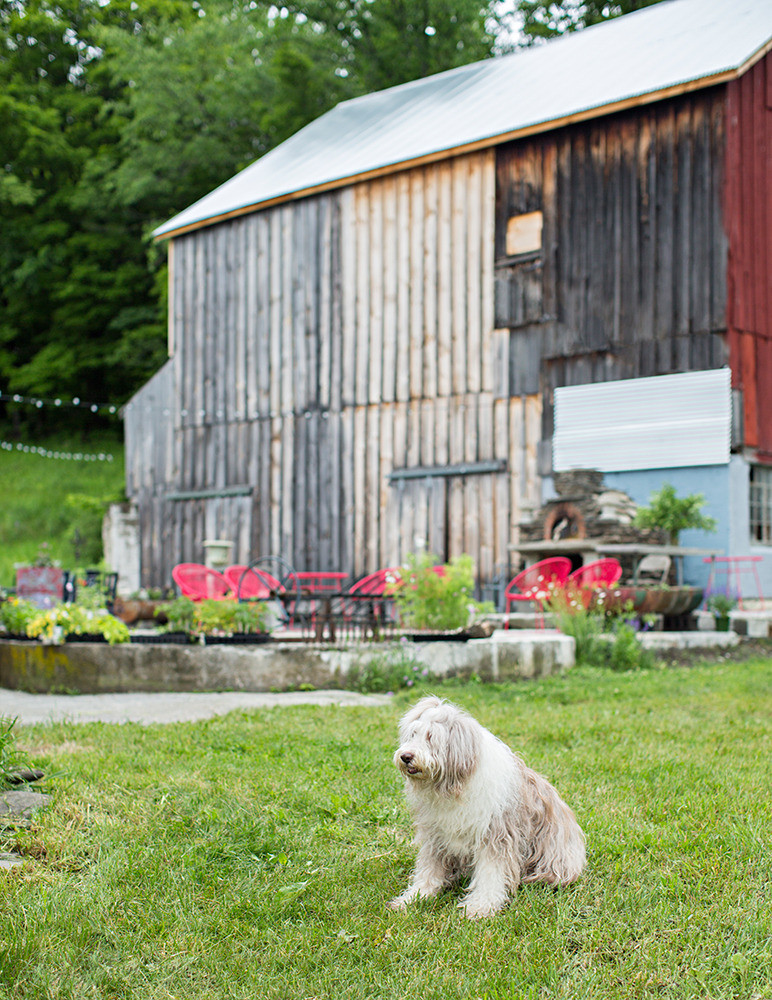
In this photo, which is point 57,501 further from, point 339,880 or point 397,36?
point 339,880

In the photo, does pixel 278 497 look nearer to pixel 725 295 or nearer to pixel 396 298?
pixel 396 298

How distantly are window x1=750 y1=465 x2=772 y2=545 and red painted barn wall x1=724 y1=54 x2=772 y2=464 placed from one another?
0.30 metres

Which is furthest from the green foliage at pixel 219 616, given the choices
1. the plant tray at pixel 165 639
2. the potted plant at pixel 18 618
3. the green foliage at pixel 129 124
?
the green foliage at pixel 129 124

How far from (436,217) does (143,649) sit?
31.1 ft

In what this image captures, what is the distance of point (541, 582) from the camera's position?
1100 centimetres

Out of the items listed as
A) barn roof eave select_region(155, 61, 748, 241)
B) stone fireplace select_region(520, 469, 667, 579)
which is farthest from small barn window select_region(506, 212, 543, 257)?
stone fireplace select_region(520, 469, 667, 579)

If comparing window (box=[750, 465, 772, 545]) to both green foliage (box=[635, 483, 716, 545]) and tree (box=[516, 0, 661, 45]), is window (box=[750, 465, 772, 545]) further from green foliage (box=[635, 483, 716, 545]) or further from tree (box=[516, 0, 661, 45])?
tree (box=[516, 0, 661, 45])

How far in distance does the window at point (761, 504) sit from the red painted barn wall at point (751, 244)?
11.7 inches

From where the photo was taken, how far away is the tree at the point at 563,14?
989 inches

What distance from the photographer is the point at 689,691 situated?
7586 millimetres

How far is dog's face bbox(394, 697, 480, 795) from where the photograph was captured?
10.5ft

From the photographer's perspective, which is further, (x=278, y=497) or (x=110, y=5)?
(x=110, y=5)

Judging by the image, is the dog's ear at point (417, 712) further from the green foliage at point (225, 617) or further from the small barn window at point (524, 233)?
the small barn window at point (524, 233)

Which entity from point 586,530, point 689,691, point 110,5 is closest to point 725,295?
point 586,530
